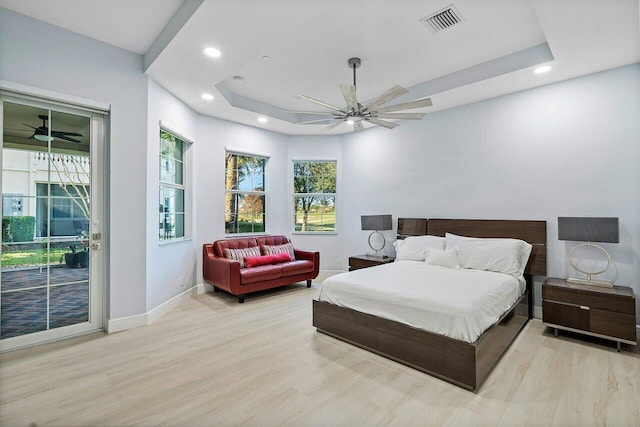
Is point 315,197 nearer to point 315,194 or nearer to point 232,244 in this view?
point 315,194

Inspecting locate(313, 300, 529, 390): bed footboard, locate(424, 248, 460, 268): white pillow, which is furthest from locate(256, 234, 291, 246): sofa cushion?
locate(424, 248, 460, 268): white pillow

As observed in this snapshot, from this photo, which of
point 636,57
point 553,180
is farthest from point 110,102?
point 636,57

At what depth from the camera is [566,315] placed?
3229 millimetres

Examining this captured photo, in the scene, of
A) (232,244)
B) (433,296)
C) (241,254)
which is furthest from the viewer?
(232,244)

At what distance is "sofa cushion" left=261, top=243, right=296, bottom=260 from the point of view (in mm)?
5353

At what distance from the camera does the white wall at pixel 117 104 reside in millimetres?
2934

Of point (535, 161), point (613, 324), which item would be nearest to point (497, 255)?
point (613, 324)

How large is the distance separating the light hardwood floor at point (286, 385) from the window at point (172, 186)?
160cm

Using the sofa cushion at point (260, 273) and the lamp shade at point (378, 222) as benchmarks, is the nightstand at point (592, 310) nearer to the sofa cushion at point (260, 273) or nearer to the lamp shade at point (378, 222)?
the lamp shade at point (378, 222)

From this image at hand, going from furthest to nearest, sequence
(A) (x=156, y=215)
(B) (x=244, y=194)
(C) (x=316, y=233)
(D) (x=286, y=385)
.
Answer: (C) (x=316, y=233) → (B) (x=244, y=194) → (A) (x=156, y=215) → (D) (x=286, y=385)

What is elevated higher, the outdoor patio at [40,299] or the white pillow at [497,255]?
the white pillow at [497,255]

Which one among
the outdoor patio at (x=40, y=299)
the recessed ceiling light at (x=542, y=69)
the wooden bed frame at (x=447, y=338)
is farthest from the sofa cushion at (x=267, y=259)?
the recessed ceiling light at (x=542, y=69)

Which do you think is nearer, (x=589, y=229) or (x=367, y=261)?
(x=589, y=229)

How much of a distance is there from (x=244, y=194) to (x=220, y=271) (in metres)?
1.72
